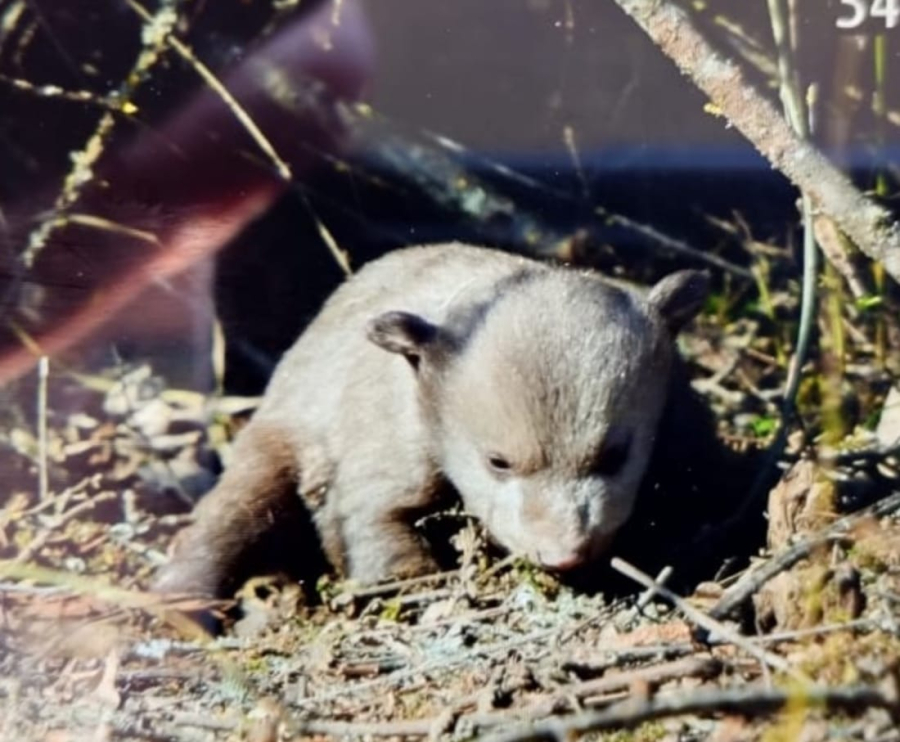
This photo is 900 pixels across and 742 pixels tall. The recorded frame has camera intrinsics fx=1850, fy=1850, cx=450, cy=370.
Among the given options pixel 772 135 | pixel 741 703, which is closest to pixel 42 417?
pixel 772 135

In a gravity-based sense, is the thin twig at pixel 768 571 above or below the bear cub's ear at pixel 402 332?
below

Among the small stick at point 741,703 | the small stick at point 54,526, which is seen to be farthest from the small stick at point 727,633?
the small stick at point 54,526

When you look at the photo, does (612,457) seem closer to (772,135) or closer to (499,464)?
(499,464)

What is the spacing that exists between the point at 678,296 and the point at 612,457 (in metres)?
0.56

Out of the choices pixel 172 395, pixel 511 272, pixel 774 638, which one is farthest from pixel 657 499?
pixel 172 395

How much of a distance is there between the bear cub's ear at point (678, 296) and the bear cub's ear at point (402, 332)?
0.62 metres

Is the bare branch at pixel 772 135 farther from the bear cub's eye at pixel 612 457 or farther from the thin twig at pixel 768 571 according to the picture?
the thin twig at pixel 768 571

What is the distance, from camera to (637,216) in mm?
6613

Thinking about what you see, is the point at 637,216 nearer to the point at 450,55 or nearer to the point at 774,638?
the point at 450,55

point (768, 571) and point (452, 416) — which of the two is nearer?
point (768, 571)

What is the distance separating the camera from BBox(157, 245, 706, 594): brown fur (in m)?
4.75

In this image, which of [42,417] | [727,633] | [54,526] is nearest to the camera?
[727,633]

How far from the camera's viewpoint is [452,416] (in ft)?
16.5

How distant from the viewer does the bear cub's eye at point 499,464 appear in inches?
191
